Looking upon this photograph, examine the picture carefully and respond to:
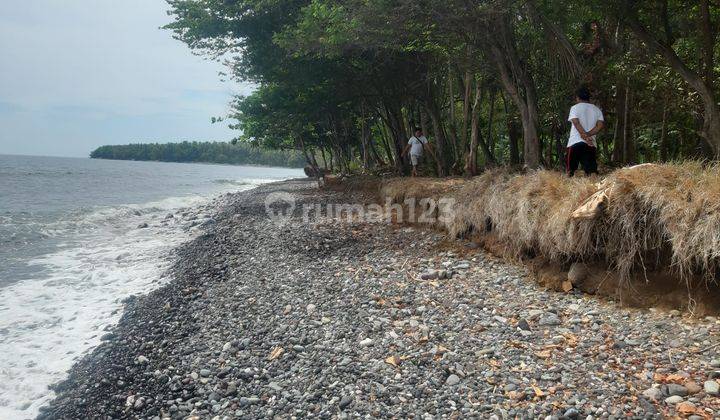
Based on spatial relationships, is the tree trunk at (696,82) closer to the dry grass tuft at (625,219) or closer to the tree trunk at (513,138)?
the dry grass tuft at (625,219)

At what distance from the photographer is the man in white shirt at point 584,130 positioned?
7.49 meters

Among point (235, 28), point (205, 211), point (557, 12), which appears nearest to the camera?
point (557, 12)

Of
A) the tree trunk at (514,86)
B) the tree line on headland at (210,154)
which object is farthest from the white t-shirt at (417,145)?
the tree line on headland at (210,154)

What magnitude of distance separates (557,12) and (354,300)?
6.97 metres

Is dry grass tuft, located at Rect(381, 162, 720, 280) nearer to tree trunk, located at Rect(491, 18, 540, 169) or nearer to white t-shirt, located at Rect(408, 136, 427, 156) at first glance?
tree trunk, located at Rect(491, 18, 540, 169)

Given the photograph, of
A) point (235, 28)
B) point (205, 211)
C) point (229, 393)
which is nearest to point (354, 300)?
point (229, 393)

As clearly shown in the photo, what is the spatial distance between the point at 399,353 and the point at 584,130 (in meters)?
5.44

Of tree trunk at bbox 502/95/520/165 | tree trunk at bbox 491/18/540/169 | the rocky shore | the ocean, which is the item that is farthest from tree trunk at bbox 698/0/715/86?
the ocean

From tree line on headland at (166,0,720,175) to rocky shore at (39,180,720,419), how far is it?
5.25 m

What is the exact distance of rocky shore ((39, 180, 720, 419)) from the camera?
3.61 meters

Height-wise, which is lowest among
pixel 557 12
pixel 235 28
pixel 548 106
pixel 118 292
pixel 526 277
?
pixel 118 292

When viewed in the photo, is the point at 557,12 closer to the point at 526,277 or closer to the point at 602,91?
the point at 602,91

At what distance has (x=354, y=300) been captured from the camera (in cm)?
606

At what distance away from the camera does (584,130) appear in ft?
24.7
